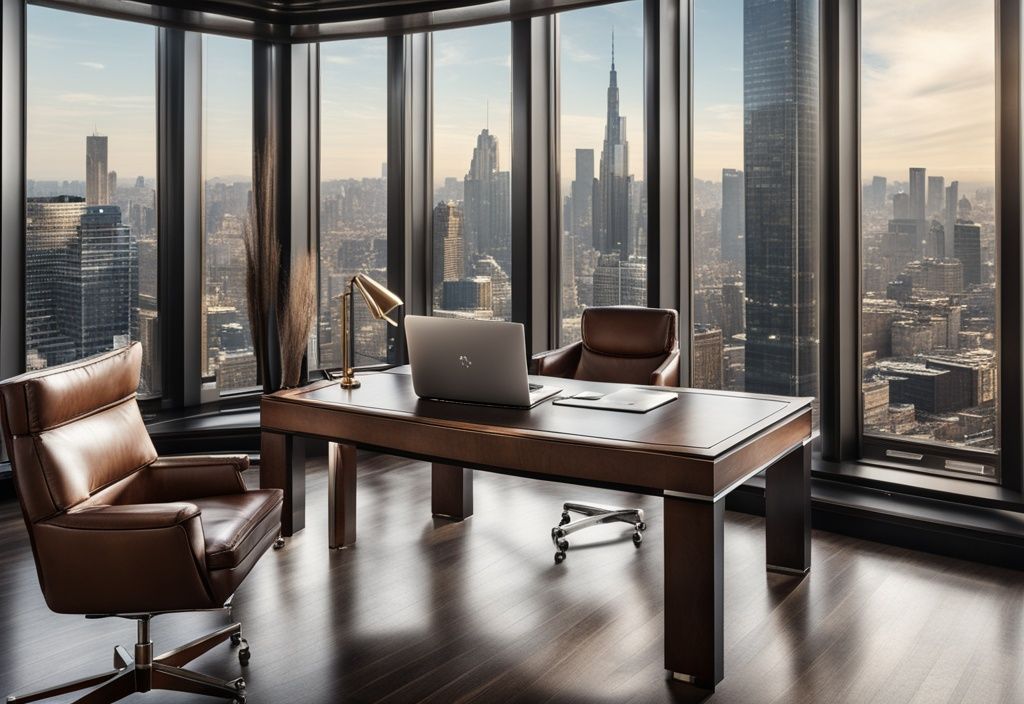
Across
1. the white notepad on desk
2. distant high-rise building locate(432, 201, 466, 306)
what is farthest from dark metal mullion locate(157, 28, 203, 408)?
the white notepad on desk

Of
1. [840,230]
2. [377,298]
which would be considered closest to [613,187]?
[840,230]

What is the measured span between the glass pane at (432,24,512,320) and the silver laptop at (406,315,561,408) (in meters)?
2.35

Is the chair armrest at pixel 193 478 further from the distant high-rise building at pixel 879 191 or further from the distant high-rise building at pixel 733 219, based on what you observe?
the distant high-rise building at pixel 879 191

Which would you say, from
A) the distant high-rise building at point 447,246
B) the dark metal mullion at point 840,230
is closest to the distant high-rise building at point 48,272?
the distant high-rise building at point 447,246

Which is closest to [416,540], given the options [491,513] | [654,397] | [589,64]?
[491,513]

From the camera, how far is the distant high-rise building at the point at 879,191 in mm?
4383

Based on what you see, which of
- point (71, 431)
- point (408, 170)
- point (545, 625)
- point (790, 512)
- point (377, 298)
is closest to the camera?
point (71, 431)

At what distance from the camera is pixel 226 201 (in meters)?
5.88

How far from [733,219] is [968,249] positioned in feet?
4.04

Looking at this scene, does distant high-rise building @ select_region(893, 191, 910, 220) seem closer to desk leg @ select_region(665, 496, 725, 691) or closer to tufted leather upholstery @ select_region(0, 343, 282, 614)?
desk leg @ select_region(665, 496, 725, 691)

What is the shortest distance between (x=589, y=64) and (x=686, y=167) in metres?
0.98

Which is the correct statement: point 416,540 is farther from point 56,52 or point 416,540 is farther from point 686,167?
point 56,52

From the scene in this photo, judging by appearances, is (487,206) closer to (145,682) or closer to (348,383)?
(348,383)

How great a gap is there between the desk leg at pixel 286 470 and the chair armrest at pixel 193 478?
0.83m
